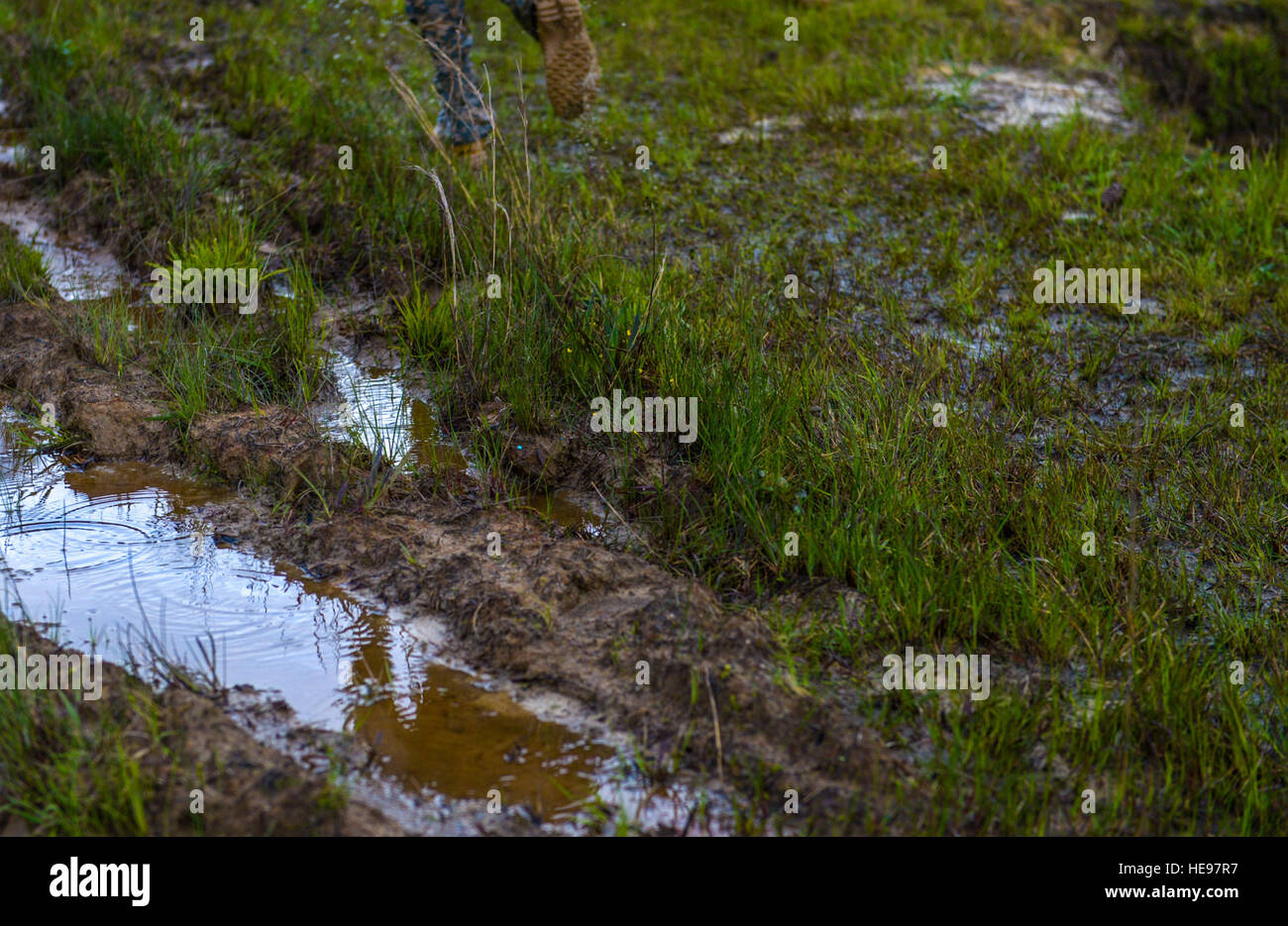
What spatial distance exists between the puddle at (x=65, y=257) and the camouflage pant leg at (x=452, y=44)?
5.35ft

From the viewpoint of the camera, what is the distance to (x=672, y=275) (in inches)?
184

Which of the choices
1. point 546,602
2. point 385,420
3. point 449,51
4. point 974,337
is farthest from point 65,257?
point 974,337

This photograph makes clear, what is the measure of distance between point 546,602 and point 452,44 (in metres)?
3.50

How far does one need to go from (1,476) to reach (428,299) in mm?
1696

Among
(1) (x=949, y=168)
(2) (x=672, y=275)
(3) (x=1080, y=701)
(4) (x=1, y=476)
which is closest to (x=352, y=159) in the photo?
(2) (x=672, y=275)

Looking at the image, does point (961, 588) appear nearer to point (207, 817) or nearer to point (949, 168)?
point (207, 817)

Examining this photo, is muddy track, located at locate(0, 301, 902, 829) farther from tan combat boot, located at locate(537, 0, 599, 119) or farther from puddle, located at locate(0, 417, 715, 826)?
tan combat boot, located at locate(537, 0, 599, 119)

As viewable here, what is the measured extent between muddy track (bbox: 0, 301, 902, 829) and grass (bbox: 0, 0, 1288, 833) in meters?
0.14

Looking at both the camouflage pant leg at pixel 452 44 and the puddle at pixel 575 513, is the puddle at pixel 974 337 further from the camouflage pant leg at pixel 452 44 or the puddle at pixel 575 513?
the camouflage pant leg at pixel 452 44

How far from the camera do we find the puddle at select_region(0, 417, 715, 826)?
2.41 m

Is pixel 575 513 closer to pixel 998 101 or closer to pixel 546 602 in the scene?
pixel 546 602

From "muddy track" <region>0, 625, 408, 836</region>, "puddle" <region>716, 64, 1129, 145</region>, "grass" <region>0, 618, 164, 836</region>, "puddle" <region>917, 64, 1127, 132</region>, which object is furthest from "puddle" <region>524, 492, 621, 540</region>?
"puddle" <region>917, 64, 1127, 132</region>

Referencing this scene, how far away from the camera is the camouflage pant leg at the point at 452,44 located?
5266 mm

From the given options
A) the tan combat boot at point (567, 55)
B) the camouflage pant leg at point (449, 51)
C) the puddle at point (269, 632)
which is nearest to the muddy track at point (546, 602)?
the puddle at point (269, 632)
